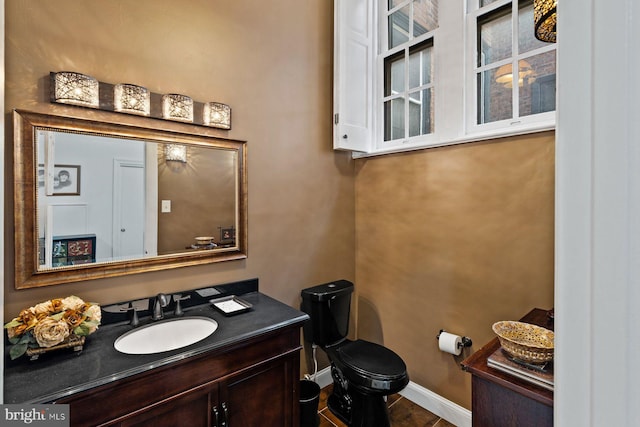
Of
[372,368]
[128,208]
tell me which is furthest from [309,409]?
[128,208]

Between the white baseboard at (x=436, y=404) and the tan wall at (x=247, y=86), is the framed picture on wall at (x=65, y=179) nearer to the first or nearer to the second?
the tan wall at (x=247, y=86)

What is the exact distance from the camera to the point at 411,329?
2.30 m

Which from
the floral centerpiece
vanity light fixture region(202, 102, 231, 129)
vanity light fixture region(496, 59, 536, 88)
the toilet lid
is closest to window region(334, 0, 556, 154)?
vanity light fixture region(496, 59, 536, 88)

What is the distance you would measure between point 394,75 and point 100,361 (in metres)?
2.56

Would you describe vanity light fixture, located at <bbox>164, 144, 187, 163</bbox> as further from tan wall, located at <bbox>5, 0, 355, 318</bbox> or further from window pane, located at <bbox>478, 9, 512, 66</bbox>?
window pane, located at <bbox>478, 9, 512, 66</bbox>

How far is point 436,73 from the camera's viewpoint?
216 centimetres

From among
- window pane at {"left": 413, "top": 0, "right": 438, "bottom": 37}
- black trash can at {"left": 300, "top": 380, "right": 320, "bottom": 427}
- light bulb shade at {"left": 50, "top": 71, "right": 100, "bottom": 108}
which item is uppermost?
window pane at {"left": 413, "top": 0, "right": 438, "bottom": 37}

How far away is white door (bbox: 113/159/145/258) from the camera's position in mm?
1563

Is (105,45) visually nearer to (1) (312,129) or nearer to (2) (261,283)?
(1) (312,129)

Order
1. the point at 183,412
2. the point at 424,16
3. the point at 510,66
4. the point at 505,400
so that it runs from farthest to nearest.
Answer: the point at 424,16 < the point at 510,66 < the point at 183,412 < the point at 505,400

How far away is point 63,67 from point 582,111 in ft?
6.04

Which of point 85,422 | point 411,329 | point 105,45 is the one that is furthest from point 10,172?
point 411,329

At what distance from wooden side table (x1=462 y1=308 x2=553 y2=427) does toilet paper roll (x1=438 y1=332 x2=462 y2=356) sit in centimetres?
91

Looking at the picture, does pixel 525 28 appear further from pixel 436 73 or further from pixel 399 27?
pixel 399 27
